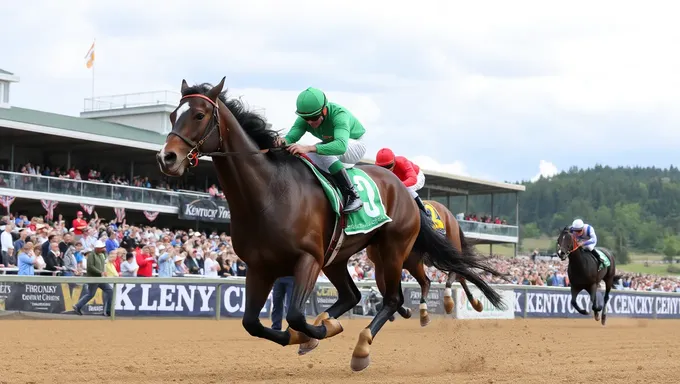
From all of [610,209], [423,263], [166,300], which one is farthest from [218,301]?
[610,209]

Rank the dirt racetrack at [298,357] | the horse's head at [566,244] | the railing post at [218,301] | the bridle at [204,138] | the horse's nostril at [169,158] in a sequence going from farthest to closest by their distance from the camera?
1. the horse's head at [566,244]
2. the railing post at [218,301]
3. the dirt racetrack at [298,357]
4. the bridle at [204,138]
5. the horse's nostril at [169,158]

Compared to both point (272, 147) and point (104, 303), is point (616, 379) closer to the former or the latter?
point (272, 147)

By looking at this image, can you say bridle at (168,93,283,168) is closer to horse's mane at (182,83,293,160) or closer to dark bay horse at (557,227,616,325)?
horse's mane at (182,83,293,160)

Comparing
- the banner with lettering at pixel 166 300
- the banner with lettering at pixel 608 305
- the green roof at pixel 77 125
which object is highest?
the green roof at pixel 77 125

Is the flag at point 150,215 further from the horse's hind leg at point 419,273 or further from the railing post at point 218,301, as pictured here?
the horse's hind leg at point 419,273

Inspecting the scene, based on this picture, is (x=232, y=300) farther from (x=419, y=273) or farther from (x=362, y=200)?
(x=362, y=200)

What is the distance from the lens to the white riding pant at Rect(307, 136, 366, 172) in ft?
25.5

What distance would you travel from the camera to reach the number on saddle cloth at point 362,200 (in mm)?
7547

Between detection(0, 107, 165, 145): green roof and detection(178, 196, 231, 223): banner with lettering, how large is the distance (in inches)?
153

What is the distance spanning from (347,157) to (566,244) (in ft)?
34.9

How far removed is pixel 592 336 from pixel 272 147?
925 cm

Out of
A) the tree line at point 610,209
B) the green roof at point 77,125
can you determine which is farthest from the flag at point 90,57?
the tree line at point 610,209

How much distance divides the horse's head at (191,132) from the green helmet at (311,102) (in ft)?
3.18

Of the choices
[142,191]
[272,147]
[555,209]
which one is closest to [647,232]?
[555,209]
